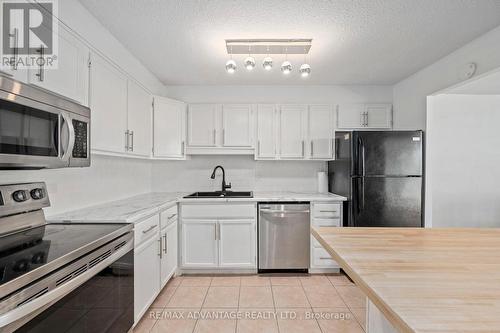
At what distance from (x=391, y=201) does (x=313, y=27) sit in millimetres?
1958

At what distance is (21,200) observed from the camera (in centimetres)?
148

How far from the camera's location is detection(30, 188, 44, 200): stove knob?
1.57 m

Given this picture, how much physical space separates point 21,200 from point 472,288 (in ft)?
6.66

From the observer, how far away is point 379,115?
Answer: 11.9 feet

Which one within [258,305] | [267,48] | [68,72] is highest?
[267,48]

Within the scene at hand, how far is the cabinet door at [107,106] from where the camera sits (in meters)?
1.94

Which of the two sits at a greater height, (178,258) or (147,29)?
(147,29)

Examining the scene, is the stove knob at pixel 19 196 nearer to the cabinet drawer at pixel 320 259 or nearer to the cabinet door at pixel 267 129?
the cabinet door at pixel 267 129

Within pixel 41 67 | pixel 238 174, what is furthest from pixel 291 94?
pixel 41 67

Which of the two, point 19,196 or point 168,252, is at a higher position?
point 19,196

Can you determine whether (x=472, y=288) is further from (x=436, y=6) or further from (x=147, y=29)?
(x=147, y=29)

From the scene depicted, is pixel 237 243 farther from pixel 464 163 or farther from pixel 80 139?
pixel 464 163

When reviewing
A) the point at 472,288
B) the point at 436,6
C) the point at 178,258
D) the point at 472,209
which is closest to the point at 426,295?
the point at 472,288

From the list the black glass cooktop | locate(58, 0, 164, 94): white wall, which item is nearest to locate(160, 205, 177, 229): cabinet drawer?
the black glass cooktop
